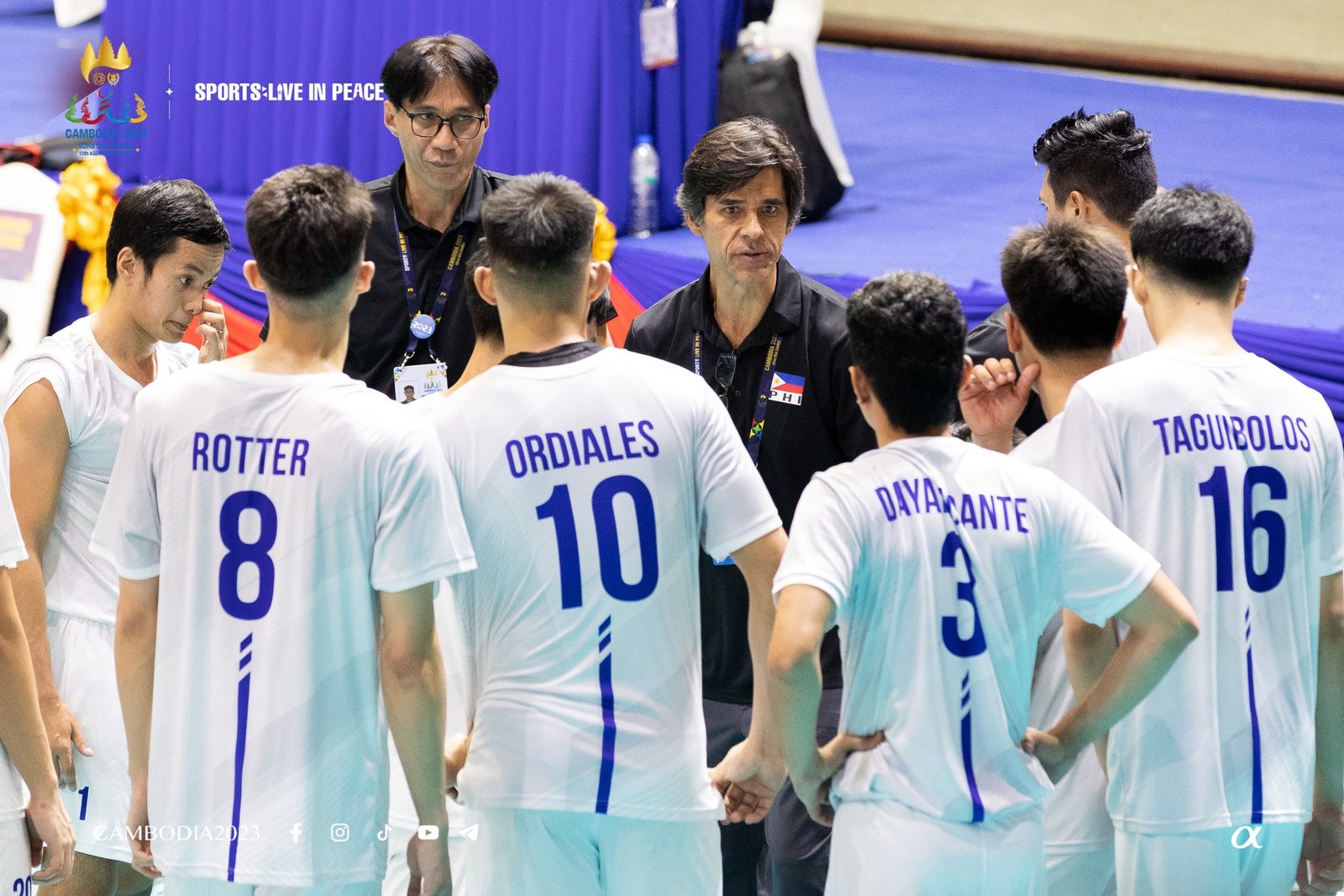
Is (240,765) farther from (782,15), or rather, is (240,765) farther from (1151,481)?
(782,15)

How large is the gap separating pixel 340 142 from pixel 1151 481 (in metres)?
5.71

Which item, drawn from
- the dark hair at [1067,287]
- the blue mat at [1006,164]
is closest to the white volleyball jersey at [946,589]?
the dark hair at [1067,287]

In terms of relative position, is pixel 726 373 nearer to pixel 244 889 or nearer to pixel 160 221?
pixel 160 221

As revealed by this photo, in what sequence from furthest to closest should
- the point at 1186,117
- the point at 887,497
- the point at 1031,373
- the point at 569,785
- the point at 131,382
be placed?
the point at 1186,117 < the point at 131,382 < the point at 1031,373 < the point at 569,785 < the point at 887,497

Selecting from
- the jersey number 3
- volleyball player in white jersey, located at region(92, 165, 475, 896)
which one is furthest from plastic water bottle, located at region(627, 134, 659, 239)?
the jersey number 3

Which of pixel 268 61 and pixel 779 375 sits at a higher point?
pixel 268 61

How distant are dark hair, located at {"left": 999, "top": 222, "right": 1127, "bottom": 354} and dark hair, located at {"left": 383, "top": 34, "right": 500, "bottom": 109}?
1.91 meters

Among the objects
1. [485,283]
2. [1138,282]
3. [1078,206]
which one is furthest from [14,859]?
[1078,206]

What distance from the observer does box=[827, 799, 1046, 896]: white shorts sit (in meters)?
2.54

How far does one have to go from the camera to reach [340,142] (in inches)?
300

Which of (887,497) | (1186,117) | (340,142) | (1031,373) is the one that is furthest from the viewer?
(1186,117)

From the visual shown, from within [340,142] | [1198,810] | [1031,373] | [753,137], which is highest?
[340,142]

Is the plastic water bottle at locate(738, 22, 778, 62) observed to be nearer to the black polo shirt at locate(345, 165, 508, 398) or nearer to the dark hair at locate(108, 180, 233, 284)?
the black polo shirt at locate(345, 165, 508, 398)

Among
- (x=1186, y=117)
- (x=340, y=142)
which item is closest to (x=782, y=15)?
(x=340, y=142)
